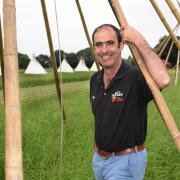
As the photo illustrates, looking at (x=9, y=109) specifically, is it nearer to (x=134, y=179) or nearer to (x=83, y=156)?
(x=134, y=179)

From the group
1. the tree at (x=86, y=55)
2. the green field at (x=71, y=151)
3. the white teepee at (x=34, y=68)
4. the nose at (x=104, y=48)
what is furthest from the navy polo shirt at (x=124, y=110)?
the tree at (x=86, y=55)

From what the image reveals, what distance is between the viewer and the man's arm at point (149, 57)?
171 cm

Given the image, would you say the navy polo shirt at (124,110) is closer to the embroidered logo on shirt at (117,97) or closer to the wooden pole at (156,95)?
the embroidered logo on shirt at (117,97)

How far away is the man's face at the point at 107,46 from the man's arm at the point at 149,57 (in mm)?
243

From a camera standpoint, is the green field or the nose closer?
the nose

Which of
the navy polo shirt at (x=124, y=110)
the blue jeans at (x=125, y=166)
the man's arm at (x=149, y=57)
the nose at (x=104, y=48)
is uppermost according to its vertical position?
the nose at (x=104, y=48)

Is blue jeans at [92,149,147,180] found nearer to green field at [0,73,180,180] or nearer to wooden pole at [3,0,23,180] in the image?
wooden pole at [3,0,23,180]

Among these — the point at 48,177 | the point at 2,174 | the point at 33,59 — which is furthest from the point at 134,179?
the point at 33,59

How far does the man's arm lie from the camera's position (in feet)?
5.60

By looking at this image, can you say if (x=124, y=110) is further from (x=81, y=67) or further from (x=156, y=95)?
(x=81, y=67)

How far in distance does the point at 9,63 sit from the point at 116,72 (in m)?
0.67

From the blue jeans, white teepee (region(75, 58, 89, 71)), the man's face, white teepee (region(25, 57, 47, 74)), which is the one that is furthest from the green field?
white teepee (region(75, 58, 89, 71))

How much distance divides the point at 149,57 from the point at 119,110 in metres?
0.38

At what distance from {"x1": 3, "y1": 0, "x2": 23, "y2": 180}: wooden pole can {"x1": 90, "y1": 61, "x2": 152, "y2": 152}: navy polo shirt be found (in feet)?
2.07
